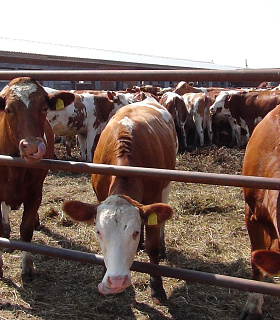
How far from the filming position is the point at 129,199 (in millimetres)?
2709

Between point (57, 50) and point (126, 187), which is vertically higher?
point (57, 50)

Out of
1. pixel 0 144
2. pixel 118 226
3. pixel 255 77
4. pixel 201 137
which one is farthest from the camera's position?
pixel 201 137

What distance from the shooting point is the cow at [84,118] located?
372 inches

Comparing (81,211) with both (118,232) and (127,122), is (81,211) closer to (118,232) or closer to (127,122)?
(118,232)

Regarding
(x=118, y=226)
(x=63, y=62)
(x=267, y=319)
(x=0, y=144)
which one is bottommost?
(x=267, y=319)

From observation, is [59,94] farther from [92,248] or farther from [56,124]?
[56,124]

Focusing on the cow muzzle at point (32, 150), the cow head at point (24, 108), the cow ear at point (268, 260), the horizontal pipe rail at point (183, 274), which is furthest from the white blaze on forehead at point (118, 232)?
the cow ear at point (268, 260)

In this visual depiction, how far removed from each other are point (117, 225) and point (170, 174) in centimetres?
51

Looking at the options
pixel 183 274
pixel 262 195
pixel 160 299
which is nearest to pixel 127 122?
pixel 262 195

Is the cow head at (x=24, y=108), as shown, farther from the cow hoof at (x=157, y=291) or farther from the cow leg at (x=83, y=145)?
the cow leg at (x=83, y=145)

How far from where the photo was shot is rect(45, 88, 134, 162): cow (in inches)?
372

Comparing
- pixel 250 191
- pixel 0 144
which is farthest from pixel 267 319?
pixel 0 144

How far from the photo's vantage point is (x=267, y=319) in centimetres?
318

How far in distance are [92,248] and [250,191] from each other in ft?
7.05
